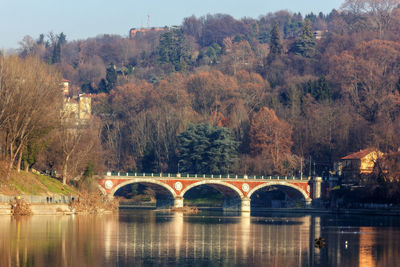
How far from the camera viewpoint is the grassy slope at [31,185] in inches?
2776

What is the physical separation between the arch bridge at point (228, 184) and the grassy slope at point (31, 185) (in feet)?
75.5

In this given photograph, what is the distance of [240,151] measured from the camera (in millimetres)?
128250

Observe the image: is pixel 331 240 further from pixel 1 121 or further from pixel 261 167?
pixel 261 167

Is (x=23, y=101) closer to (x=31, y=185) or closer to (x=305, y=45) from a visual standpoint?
(x=31, y=185)

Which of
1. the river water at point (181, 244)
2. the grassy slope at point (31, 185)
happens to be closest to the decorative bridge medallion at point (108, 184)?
the grassy slope at point (31, 185)

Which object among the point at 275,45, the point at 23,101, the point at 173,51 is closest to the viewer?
the point at 23,101

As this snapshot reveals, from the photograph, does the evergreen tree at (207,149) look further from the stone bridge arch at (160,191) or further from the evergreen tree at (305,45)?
the evergreen tree at (305,45)

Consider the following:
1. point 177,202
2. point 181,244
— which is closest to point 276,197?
point 177,202

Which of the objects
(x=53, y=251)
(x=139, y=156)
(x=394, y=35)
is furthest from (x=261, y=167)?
(x=53, y=251)

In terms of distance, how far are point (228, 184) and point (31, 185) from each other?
40383mm

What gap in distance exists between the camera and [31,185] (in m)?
75.6

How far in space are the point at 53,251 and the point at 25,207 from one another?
80.5 feet

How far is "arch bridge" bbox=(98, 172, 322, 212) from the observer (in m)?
109

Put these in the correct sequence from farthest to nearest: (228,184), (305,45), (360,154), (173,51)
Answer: (173,51)
(305,45)
(228,184)
(360,154)
